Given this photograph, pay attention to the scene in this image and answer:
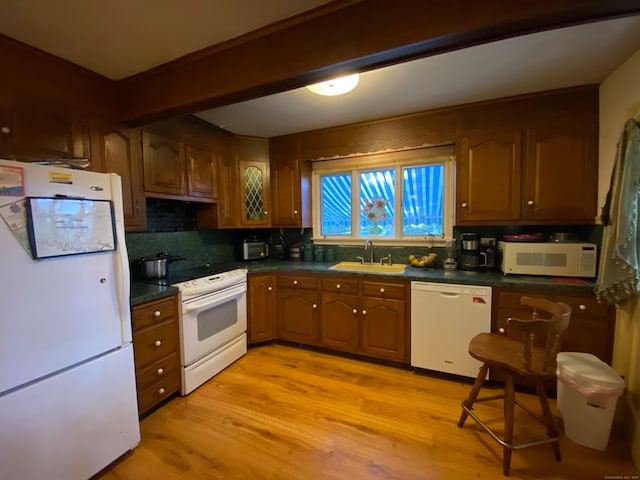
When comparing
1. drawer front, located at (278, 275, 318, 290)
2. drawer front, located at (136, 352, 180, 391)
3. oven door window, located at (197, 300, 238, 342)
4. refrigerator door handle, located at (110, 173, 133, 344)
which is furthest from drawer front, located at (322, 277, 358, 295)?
refrigerator door handle, located at (110, 173, 133, 344)

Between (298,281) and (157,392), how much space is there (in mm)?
1431

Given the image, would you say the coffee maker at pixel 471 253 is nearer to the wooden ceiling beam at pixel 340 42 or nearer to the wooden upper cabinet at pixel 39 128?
the wooden ceiling beam at pixel 340 42

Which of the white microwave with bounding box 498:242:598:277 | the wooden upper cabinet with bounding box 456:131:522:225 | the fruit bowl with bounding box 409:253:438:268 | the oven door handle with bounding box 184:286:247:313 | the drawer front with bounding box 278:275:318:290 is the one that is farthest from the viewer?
the drawer front with bounding box 278:275:318:290

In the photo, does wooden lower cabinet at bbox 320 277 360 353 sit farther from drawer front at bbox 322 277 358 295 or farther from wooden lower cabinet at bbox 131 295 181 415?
wooden lower cabinet at bbox 131 295 181 415

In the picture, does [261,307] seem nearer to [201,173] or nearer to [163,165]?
[201,173]

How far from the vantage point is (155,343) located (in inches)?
73.4

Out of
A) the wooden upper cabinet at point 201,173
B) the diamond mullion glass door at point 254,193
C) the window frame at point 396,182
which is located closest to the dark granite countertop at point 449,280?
the window frame at point 396,182

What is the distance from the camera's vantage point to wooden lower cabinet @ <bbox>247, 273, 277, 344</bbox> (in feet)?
9.12

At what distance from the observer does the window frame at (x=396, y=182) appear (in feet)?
8.79

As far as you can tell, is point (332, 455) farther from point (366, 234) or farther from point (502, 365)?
point (366, 234)

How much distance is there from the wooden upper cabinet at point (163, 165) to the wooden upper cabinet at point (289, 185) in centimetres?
102

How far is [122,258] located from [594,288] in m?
2.98

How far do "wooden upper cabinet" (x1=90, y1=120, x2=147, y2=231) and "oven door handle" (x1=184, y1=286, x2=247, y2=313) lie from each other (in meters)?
0.71

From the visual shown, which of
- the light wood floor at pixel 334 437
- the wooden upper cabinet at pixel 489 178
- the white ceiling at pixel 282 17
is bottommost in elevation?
the light wood floor at pixel 334 437
